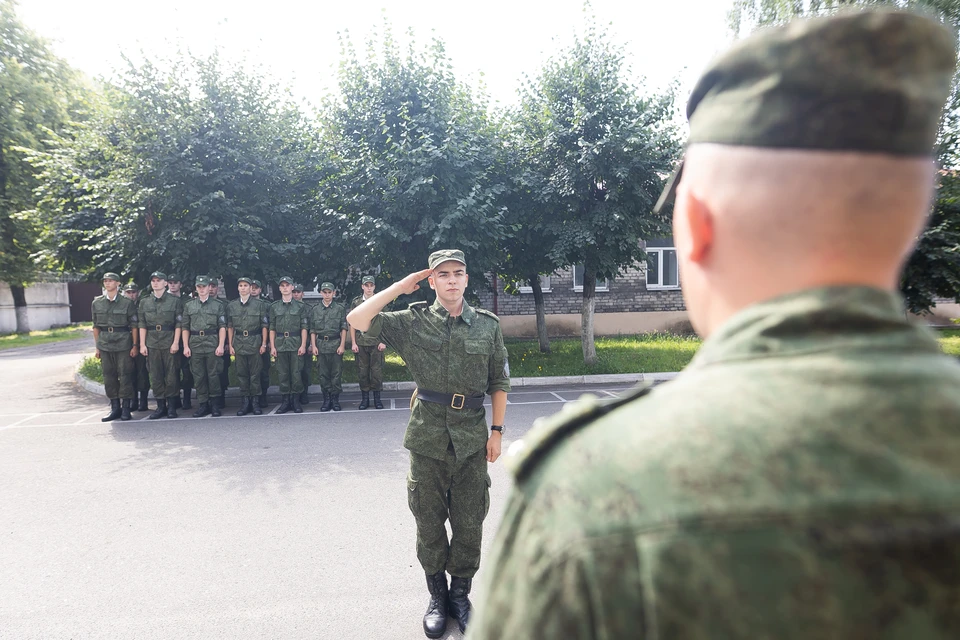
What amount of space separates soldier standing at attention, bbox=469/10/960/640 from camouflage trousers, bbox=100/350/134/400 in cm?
955

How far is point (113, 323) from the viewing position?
8.98 m

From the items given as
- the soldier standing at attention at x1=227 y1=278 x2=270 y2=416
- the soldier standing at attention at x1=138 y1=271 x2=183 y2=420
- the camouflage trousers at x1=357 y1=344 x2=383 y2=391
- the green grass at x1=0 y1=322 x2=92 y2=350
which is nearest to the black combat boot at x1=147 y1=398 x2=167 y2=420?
the soldier standing at attention at x1=138 y1=271 x2=183 y2=420

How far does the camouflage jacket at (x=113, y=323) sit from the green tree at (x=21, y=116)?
53.0 ft

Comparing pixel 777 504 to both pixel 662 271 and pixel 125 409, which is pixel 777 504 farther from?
pixel 662 271

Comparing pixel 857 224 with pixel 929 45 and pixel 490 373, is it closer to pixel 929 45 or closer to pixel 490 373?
pixel 929 45

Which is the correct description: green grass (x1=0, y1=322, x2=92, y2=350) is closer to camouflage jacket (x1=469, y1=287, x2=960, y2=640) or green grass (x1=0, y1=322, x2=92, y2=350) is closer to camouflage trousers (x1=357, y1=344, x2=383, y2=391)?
camouflage trousers (x1=357, y1=344, x2=383, y2=391)

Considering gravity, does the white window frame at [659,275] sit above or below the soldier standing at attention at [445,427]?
above

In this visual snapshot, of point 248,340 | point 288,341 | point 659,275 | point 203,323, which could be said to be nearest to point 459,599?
point 288,341

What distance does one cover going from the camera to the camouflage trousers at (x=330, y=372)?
9.44 meters

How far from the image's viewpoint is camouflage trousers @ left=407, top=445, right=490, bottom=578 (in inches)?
125

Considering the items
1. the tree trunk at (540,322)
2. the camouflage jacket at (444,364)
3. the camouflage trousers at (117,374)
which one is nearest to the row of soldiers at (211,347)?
the camouflage trousers at (117,374)

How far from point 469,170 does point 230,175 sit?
4.35 meters

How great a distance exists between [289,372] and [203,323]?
157 centimetres

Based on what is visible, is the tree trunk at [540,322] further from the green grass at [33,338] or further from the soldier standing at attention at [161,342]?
the green grass at [33,338]
